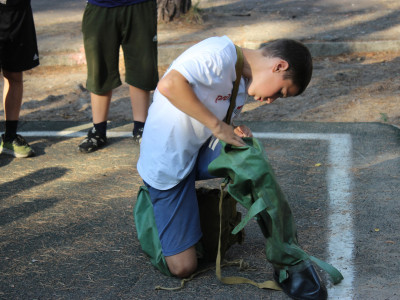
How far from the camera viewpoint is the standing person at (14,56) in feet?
15.5

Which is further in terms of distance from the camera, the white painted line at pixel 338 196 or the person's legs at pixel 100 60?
the person's legs at pixel 100 60

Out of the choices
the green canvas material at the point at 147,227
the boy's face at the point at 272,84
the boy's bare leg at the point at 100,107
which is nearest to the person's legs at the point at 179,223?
the green canvas material at the point at 147,227

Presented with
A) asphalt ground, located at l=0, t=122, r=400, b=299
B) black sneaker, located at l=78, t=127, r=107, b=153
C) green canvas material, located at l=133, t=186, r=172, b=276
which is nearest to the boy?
green canvas material, located at l=133, t=186, r=172, b=276

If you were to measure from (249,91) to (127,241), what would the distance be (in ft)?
3.91

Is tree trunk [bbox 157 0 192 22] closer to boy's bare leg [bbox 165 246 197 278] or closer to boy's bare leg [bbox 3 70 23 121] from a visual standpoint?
boy's bare leg [bbox 3 70 23 121]

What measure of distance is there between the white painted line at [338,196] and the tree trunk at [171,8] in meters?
4.17

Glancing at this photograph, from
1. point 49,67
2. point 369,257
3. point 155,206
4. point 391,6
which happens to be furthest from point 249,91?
point 391,6

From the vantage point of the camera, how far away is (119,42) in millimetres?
5117

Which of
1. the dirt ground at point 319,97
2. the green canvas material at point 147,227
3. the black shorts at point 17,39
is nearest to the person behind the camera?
the green canvas material at point 147,227

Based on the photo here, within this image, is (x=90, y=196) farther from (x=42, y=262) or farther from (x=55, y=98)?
(x=55, y=98)

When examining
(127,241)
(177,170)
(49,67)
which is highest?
(177,170)

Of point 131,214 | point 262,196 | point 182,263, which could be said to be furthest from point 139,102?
point 262,196

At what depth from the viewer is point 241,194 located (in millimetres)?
2783

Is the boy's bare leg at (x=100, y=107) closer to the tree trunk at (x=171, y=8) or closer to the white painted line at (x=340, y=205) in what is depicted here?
Answer: the white painted line at (x=340, y=205)
